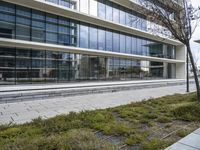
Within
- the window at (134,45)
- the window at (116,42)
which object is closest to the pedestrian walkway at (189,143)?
the window at (116,42)

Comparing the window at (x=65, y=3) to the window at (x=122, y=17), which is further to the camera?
the window at (x=122, y=17)

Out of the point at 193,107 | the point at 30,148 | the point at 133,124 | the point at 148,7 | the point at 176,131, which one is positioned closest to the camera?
the point at 30,148

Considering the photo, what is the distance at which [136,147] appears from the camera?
16.7 ft

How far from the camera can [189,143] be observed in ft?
17.0

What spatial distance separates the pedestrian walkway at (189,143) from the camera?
487cm

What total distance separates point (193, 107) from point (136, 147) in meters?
4.51

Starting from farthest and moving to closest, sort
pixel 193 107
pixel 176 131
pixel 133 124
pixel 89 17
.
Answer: pixel 89 17
pixel 193 107
pixel 133 124
pixel 176 131

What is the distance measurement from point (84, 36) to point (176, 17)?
46.6 ft

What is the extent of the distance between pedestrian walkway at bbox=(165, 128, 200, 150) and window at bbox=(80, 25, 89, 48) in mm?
18640

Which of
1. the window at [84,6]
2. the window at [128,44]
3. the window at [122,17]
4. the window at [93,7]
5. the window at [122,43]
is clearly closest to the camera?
the window at [84,6]

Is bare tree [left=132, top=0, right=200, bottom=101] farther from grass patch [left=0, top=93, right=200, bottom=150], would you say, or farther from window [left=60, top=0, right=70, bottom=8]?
window [left=60, top=0, right=70, bottom=8]

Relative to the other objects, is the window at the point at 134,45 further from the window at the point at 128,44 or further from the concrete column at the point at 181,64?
the concrete column at the point at 181,64

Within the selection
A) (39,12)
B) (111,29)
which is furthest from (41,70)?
(111,29)

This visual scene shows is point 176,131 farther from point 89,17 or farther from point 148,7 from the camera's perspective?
point 89,17
